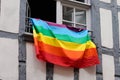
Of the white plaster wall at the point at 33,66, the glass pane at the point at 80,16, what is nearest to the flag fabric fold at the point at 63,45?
the white plaster wall at the point at 33,66

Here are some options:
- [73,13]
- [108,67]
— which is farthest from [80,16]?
[108,67]

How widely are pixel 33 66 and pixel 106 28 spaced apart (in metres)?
2.04

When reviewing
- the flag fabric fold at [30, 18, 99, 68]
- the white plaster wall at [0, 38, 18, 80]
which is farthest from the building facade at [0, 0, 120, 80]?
the flag fabric fold at [30, 18, 99, 68]

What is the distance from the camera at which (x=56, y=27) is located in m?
7.26

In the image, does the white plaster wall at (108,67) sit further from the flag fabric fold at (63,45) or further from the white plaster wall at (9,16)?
the white plaster wall at (9,16)

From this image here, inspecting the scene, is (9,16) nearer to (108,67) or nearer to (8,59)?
(8,59)

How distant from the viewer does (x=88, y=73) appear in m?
7.45

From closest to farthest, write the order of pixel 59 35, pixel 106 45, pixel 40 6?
pixel 59 35 < pixel 106 45 < pixel 40 6

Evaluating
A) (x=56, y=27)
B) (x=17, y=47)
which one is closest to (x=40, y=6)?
(x=56, y=27)

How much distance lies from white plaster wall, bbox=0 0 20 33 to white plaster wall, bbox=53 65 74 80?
1.09 m

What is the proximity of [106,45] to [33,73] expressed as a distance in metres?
1.91

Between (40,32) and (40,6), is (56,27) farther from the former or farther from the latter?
(40,6)

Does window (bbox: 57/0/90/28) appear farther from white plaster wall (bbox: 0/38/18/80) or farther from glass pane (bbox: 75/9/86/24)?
white plaster wall (bbox: 0/38/18/80)

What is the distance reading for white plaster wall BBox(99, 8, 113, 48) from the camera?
7891 mm
